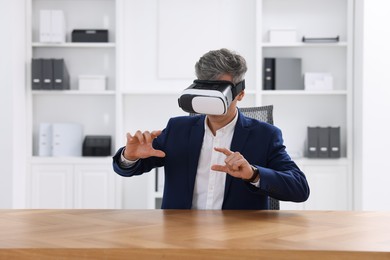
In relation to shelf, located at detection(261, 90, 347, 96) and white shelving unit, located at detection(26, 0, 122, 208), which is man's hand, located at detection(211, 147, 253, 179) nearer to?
shelf, located at detection(261, 90, 347, 96)

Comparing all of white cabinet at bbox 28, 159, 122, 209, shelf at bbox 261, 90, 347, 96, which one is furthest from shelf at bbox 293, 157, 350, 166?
white cabinet at bbox 28, 159, 122, 209

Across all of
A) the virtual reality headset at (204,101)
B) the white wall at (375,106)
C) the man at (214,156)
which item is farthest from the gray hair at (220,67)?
the white wall at (375,106)

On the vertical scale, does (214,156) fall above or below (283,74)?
below

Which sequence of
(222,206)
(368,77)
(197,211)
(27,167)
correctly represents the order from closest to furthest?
(197,211) → (222,206) → (368,77) → (27,167)

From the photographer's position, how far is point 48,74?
5.34 metres

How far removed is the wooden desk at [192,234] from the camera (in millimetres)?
1677

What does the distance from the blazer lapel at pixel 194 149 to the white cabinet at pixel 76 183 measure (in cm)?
276

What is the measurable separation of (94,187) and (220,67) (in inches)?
124

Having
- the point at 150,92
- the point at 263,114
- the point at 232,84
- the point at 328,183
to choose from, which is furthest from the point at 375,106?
the point at 232,84

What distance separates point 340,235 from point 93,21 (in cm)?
418

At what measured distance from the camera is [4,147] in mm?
5094

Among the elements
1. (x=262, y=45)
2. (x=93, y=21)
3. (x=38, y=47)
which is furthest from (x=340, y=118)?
(x=38, y=47)

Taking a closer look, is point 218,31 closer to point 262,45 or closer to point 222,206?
point 262,45

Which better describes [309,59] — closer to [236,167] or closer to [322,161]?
[322,161]
